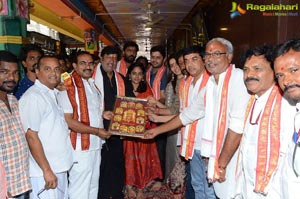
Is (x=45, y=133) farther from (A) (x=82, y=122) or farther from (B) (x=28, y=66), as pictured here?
(B) (x=28, y=66)

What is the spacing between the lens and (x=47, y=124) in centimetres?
256

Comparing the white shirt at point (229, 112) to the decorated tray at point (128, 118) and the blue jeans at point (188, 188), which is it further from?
the blue jeans at point (188, 188)

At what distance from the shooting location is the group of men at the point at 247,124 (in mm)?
1725

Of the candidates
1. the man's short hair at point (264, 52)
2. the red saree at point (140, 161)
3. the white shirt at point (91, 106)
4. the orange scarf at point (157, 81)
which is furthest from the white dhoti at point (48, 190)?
the orange scarf at point (157, 81)

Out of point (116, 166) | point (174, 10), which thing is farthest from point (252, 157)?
point (174, 10)

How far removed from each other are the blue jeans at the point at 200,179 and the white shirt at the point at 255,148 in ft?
2.62

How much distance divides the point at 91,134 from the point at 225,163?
1307 millimetres

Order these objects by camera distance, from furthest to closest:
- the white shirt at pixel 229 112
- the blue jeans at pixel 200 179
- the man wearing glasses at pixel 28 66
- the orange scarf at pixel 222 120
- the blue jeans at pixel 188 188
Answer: the blue jeans at pixel 188 188 → the man wearing glasses at pixel 28 66 → the blue jeans at pixel 200 179 → the orange scarf at pixel 222 120 → the white shirt at pixel 229 112

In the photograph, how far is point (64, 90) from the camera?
316 centimetres

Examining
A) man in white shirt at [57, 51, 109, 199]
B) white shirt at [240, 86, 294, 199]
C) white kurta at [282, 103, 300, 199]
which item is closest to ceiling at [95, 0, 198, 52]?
man in white shirt at [57, 51, 109, 199]

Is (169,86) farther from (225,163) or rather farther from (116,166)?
(225,163)

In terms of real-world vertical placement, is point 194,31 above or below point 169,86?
above

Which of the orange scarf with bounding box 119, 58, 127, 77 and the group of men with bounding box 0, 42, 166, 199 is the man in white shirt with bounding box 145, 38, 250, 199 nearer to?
the group of men with bounding box 0, 42, 166, 199

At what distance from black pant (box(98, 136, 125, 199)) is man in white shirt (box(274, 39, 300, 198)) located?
2.37 m
